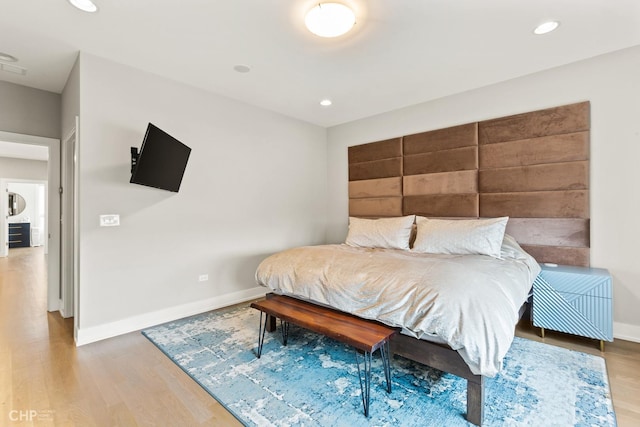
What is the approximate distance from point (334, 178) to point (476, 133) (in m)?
2.35

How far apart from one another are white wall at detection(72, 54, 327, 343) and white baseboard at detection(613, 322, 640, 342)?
383cm

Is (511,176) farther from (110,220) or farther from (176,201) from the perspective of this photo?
(110,220)

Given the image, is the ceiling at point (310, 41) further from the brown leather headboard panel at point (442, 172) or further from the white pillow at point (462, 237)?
the white pillow at point (462, 237)

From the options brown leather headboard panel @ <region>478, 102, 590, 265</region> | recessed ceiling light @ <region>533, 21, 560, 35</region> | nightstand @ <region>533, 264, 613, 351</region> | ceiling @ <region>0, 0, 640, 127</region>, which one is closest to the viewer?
ceiling @ <region>0, 0, 640, 127</region>

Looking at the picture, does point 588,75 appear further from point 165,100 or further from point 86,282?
point 86,282

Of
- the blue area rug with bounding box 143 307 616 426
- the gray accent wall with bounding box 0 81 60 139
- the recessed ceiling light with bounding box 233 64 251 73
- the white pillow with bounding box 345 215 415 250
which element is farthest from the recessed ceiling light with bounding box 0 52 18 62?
the white pillow with bounding box 345 215 415 250

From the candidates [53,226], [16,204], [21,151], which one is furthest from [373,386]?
[16,204]

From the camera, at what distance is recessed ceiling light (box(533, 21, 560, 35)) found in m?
2.31

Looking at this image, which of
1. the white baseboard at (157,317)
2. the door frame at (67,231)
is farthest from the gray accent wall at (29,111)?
the white baseboard at (157,317)

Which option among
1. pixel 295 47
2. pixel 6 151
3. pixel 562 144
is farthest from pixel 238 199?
pixel 6 151

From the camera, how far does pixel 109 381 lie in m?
2.11

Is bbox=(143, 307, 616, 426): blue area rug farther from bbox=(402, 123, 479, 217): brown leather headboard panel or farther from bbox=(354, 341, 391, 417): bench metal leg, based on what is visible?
bbox=(402, 123, 479, 217): brown leather headboard panel

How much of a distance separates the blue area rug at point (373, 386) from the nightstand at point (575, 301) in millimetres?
255

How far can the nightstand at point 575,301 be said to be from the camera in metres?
2.52
